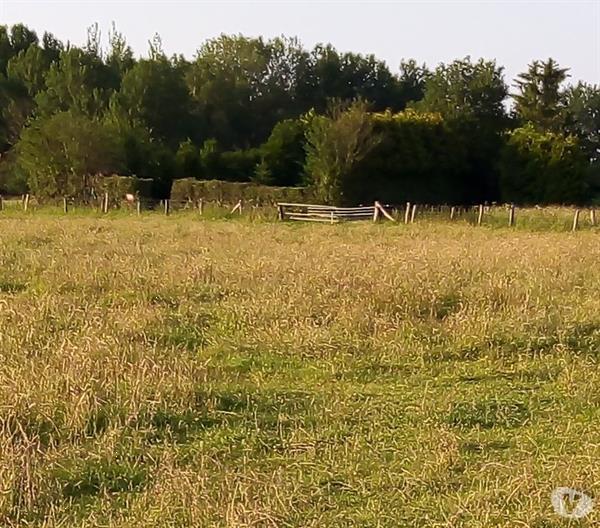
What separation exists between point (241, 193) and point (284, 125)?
9.85 m

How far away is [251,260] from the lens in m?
13.6

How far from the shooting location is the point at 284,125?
4409cm

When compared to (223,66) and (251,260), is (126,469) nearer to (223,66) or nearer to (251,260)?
(251,260)

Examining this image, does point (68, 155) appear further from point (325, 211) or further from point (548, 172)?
point (548, 172)

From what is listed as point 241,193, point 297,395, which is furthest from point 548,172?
point 297,395

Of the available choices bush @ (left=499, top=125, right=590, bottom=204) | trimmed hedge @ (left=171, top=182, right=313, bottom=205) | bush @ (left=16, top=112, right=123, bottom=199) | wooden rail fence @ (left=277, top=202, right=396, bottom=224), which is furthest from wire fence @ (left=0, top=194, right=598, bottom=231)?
bush @ (left=499, top=125, right=590, bottom=204)

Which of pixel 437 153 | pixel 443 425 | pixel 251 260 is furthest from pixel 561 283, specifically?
pixel 437 153

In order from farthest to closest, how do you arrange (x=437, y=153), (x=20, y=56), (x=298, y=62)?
1. (x=298, y=62)
2. (x=20, y=56)
3. (x=437, y=153)

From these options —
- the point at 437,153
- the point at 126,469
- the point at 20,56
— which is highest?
the point at 20,56

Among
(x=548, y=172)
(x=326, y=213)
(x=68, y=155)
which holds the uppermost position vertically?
(x=548, y=172)

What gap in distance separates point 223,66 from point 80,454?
63593mm

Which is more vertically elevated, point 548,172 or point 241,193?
point 548,172

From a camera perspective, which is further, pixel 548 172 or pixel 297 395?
pixel 548 172

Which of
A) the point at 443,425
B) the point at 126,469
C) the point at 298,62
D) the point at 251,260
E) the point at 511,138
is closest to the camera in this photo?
the point at 126,469
